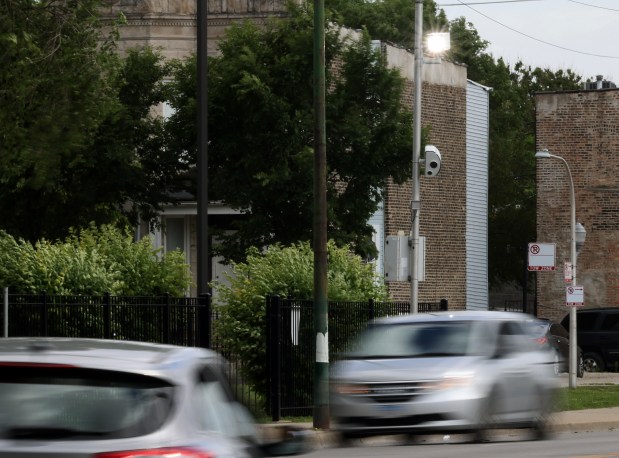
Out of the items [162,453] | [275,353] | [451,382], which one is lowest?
[275,353]

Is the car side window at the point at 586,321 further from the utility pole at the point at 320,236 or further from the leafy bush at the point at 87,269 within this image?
the utility pole at the point at 320,236

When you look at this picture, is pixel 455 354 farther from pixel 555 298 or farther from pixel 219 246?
pixel 555 298

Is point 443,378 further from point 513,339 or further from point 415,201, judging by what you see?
point 415,201

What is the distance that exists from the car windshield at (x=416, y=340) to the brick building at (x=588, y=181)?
34.9 meters

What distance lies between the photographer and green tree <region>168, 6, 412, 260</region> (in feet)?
122

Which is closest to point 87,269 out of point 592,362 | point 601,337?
point 601,337

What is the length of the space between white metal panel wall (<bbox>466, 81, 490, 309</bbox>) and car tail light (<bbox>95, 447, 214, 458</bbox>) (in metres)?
46.3

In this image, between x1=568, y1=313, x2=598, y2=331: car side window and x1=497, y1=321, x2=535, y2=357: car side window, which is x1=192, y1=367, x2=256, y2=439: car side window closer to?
x1=497, y1=321, x2=535, y2=357: car side window

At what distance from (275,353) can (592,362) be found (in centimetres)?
2259

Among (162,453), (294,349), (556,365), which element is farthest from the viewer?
(556,365)

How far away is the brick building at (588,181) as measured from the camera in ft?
174

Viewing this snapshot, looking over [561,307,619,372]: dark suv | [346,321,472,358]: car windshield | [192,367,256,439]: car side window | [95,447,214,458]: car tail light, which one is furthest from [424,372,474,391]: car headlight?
[561,307,619,372]: dark suv

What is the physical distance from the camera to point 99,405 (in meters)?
6.28

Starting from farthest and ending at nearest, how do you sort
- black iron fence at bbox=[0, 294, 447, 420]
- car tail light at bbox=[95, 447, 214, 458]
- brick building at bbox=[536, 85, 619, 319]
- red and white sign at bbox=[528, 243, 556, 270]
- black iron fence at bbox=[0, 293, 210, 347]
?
brick building at bbox=[536, 85, 619, 319]
red and white sign at bbox=[528, 243, 556, 270]
black iron fence at bbox=[0, 294, 447, 420]
black iron fence at bbox=[0, 293, 210, 347]
car tail light at bbox=[95, 447, 214, 458]
